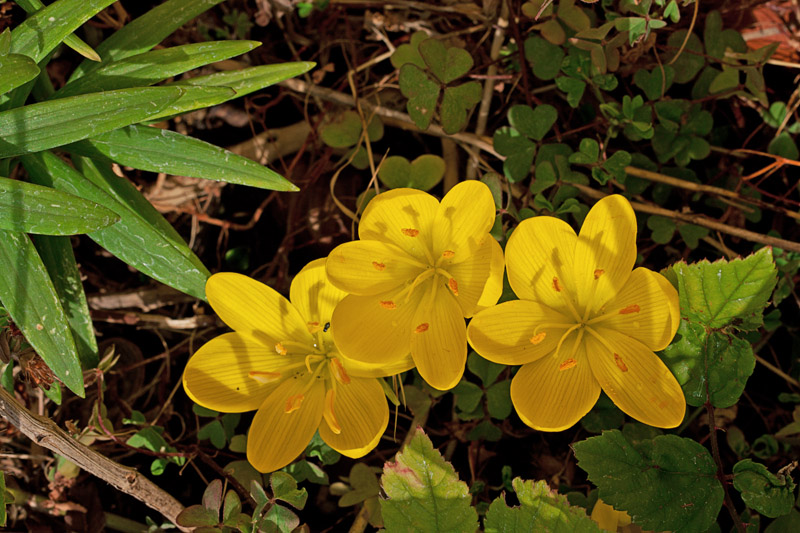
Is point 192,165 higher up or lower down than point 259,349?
higher up

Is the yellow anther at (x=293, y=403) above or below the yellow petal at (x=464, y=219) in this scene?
below

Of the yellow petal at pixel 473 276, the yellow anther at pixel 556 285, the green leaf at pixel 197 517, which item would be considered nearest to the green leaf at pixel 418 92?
the yellow petal at pixel 473 276

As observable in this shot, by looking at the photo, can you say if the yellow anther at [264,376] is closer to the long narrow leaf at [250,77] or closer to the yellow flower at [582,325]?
the yellow flower at [582,325]

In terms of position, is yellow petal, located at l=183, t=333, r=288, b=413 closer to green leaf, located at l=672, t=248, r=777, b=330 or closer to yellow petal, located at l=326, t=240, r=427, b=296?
yellow petal, located at l=326, t=240, r=427, b=296

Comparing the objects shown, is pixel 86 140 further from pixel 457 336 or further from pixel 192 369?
pixel 457 336

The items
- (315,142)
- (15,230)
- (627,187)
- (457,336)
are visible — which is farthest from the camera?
(315,142)

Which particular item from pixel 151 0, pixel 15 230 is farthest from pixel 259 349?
pixel 151 0

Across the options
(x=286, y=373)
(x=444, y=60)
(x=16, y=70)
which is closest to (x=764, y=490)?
(x=286, y=373)
